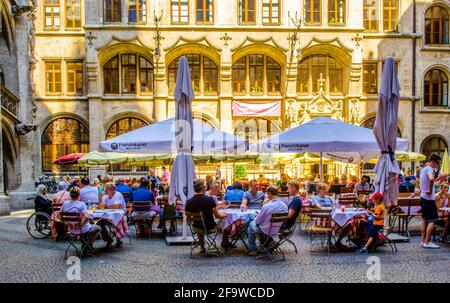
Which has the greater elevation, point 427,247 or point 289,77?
point 289,77

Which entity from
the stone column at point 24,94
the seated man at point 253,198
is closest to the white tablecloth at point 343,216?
the seated man at point 253,198

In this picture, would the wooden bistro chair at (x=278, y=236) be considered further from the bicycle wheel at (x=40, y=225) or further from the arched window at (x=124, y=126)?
the arched window at (x=124, y=126)

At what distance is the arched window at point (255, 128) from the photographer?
30.4 m

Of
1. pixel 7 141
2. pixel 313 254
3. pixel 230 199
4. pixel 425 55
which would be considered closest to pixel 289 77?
pixel 425 55

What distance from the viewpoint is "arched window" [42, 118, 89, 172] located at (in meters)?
30.2

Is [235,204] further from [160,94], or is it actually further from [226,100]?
[160,94]

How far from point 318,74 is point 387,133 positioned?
20369 mm

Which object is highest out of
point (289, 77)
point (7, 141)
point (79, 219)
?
point (289, 77)

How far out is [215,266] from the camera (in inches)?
348

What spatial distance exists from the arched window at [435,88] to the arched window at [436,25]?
2017 millimetres

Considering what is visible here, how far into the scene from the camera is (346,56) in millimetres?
29922

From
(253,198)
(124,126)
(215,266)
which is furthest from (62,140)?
(215,266)

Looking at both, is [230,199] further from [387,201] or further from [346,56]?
[346,56]
